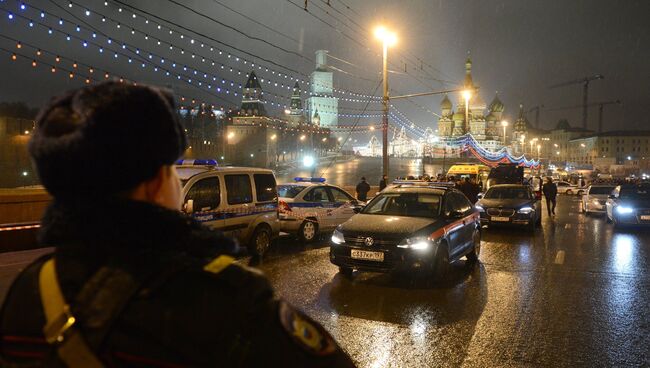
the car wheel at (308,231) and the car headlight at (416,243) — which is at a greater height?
the car headlight at (416,243)

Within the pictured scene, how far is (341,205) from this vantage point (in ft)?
49.4

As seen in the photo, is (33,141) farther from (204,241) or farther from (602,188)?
(602,188)

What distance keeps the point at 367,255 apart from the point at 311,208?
5806 millimetres

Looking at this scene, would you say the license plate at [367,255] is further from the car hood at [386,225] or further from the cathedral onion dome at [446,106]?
the cathedral onion dome at [446,106]

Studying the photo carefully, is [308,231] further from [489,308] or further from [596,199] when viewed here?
[596,199]

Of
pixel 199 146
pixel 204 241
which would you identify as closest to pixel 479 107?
pixel 199 146

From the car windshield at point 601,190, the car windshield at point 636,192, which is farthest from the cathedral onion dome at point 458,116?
the car windshield at point 636,192

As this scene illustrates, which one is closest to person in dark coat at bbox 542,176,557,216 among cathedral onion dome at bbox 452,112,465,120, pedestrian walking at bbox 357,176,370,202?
pedestrian walking at bbox 357,176,370,202

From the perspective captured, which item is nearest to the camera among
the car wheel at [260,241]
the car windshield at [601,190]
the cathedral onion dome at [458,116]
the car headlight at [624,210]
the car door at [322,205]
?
the car wheel at [260,241]

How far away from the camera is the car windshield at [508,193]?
1842 cm

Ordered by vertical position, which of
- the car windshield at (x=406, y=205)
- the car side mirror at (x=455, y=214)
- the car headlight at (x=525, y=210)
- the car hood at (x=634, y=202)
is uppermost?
the car windshield at (x=406, y=205)

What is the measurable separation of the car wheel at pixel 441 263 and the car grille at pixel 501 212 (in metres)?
8.43

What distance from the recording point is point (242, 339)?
130 cm

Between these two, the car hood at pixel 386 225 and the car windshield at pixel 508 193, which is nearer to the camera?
the car hood at pixel 386 225
